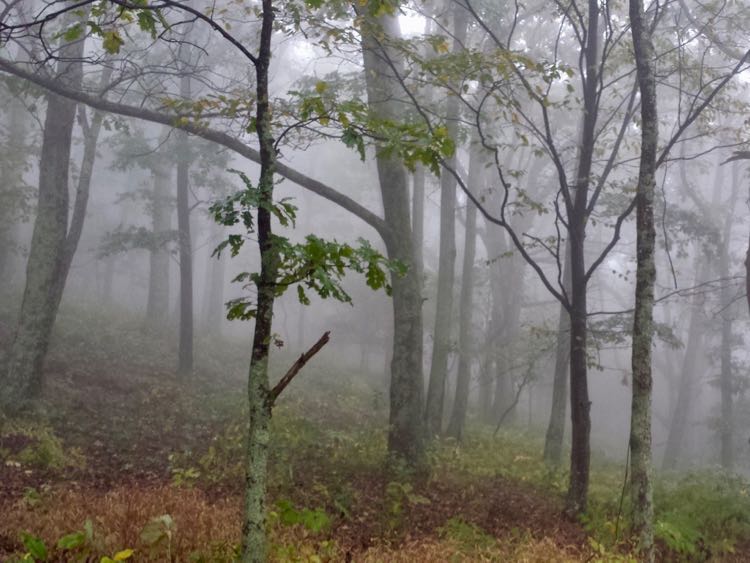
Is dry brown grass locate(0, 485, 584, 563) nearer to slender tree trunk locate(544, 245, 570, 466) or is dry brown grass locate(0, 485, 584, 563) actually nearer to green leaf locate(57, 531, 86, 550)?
green leaf locate(57, 531, 86, 550)

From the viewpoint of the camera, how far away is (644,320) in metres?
6.49

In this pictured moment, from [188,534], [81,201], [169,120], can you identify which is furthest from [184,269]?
[188,534]

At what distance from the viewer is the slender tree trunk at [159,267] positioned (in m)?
23.2

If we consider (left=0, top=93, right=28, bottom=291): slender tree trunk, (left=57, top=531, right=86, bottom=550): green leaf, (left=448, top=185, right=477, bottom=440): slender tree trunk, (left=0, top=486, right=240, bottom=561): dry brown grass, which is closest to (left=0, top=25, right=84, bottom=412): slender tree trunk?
(left=0, top=486, right=240, bottom=561): dry brown grass

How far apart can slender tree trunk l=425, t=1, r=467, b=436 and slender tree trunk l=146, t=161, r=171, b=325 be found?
11.9 meters

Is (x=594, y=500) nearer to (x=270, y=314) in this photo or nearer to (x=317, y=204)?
(x=270, y=314)

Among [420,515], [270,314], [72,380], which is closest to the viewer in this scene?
[270,314]

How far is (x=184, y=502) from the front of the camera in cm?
652

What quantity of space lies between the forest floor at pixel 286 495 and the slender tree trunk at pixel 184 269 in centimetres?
324

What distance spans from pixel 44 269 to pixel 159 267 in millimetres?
15061

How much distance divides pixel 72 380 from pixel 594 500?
1003 centimetres

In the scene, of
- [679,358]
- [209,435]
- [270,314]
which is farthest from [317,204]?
[270,314]

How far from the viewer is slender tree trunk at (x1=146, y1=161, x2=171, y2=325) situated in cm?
2316

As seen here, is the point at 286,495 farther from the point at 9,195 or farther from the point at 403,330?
the point at 9,195
